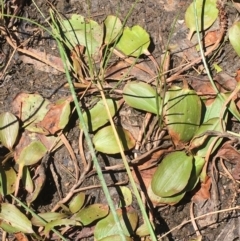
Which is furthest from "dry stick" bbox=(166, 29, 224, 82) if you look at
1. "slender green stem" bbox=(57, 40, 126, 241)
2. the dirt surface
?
"slender green stem" bbox=(57, 40, 126, 241)

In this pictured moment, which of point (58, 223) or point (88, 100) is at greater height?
point (88, 100)

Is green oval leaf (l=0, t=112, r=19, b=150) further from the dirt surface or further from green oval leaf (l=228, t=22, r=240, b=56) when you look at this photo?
green oval leaf (l=228, t=22, r=240, b=56)

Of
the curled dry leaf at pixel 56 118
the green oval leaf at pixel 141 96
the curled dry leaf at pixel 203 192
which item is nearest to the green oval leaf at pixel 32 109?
the curled dry leaf at pixel 56 118

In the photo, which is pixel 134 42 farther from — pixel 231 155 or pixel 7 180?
pixel 7 180

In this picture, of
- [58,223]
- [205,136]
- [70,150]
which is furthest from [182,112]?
[58,223]

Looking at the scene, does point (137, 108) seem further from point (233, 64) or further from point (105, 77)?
point (233, 64)

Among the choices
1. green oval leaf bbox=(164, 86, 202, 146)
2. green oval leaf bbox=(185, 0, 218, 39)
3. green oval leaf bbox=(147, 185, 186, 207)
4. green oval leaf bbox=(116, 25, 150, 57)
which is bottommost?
green oval leaf bbox=(147, 185, 186, 207)

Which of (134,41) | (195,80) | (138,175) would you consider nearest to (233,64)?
(195,80)
